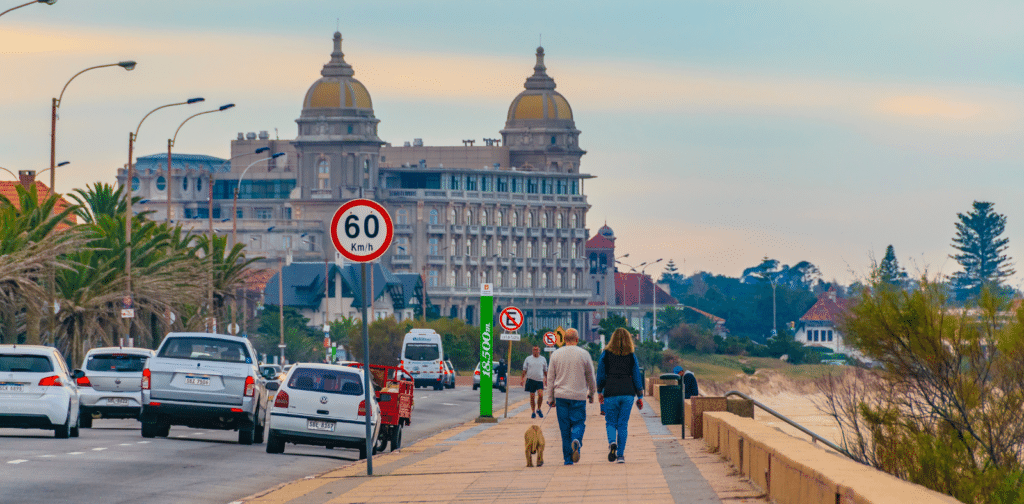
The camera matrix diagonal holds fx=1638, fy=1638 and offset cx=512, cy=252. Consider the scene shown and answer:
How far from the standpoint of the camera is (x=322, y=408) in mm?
23141

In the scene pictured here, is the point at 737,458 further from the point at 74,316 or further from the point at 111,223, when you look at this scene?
the point at 111,223

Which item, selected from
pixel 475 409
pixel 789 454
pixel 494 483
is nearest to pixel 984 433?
pixel 494 483

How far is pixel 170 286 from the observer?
51.5m

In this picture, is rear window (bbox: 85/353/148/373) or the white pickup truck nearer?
the white pickup truck

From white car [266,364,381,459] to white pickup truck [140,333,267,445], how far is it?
188 centimetres

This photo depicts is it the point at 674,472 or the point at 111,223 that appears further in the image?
the point at 111,223

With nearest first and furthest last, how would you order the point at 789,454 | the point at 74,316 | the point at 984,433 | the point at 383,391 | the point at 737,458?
1. the point at 789,454
2. the point at 737,458
3. the point at 984,433
4. the point at 383,391
5. the point at 74,316

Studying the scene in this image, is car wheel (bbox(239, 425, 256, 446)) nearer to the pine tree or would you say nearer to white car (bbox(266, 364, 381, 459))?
white car (bbox(266, 364, 381, 459))

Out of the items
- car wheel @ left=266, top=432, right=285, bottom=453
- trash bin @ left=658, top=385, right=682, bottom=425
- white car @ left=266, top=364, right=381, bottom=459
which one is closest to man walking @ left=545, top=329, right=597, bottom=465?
white car @ left=266, top=364, right=381, bottom=459

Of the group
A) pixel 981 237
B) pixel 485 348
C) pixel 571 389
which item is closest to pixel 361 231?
pixel 571 389

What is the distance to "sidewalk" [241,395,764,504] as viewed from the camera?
14961 mm

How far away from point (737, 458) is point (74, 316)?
3375cm

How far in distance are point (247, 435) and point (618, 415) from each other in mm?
9079

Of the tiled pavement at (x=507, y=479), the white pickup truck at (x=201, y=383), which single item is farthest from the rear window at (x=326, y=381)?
the white pickup truck at (x=201, y=383)
